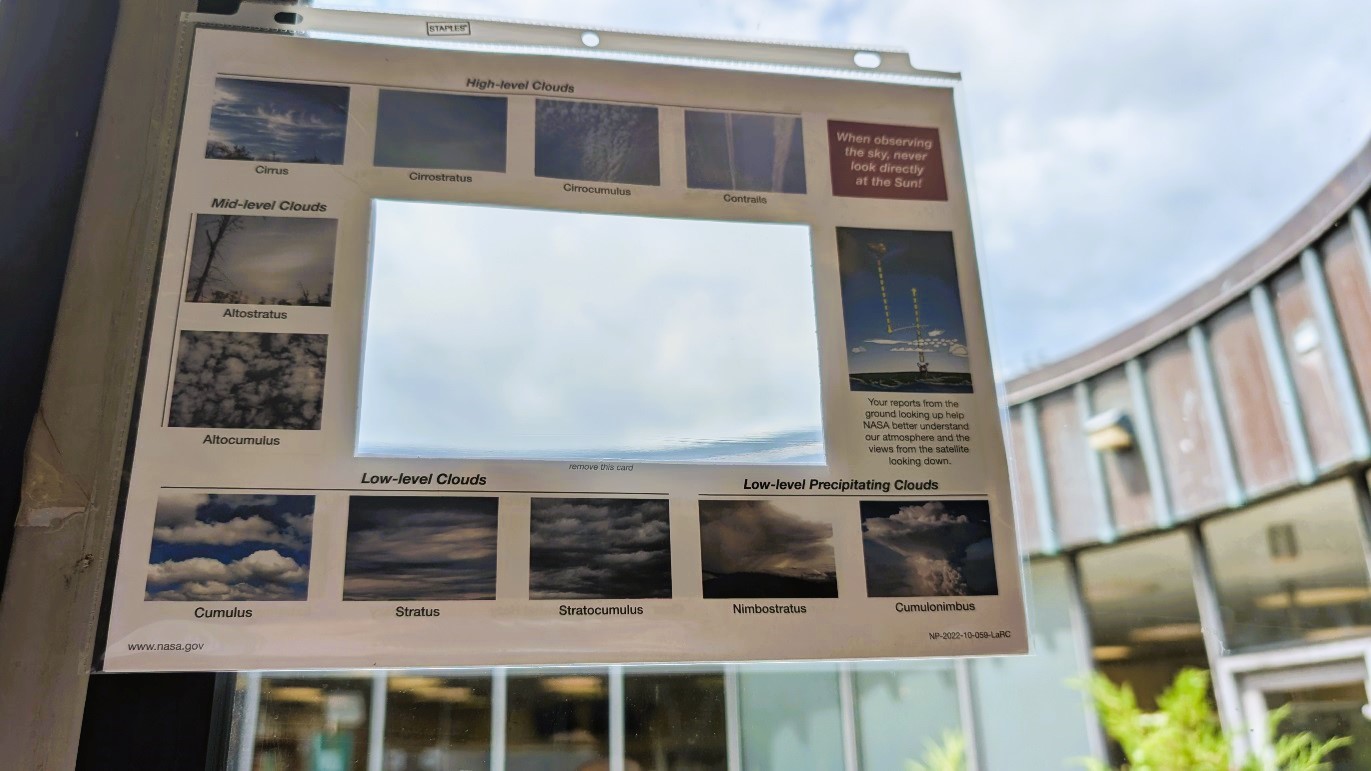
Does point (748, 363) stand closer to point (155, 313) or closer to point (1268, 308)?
point (155, 313)

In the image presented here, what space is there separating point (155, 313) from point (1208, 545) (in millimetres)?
1670

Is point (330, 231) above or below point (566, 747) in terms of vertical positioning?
above

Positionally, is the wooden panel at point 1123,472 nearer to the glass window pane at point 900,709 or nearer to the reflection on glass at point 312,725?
the glass window pane at point 900,709

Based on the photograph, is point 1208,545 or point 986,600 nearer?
point 986,600

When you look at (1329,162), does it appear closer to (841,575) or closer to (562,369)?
(841,575)

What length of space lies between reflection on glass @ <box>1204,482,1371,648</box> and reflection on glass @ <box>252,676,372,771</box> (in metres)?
1.31

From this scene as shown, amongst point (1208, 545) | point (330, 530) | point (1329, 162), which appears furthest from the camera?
point (1208, 545)

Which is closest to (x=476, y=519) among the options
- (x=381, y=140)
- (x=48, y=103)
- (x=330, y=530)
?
(x=330, y=530)

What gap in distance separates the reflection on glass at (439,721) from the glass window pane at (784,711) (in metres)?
0.25

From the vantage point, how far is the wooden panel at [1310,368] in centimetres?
148

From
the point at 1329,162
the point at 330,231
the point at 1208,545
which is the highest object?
the point at 1329,162

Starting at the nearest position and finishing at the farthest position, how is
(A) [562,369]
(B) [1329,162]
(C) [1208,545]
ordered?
1. (A) [562,369]
2. (B) [1329,162]
3. (C) [1208,545]

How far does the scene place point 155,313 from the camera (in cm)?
77

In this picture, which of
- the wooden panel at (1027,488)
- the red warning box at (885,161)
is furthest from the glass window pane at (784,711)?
the wooden panel at (1027,488)
